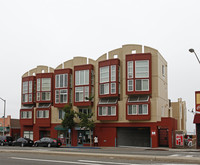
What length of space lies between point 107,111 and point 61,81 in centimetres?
1029

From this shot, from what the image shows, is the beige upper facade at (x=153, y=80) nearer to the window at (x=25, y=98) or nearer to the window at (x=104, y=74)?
the window at (x=104, y=74)

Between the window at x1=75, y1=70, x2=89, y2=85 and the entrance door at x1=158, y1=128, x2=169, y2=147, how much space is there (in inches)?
529

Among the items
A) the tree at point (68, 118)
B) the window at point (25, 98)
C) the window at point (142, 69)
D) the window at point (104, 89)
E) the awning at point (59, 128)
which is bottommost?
the awning at point (59, 128)

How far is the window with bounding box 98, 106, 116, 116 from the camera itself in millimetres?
43156

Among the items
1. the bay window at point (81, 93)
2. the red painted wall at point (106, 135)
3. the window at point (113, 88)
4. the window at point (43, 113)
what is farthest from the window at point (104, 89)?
the window at point (43, 113)

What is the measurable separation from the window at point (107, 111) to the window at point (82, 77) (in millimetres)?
5225

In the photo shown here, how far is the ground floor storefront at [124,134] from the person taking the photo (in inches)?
1575

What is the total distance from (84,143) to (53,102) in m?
9.25

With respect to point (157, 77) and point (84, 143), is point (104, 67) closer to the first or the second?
point (157, 77)

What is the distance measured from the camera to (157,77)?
41625 mm

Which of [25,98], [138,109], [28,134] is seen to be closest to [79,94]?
[138,109]

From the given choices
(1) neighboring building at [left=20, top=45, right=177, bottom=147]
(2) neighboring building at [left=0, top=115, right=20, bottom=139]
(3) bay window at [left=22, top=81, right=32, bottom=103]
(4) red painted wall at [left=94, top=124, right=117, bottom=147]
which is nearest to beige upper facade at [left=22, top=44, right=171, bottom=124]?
(1) neighboring building at [left=20, top=45, right=177, bottom=147]

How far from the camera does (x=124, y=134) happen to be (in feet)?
145

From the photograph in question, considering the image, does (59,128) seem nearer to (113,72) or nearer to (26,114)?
(26,114)
